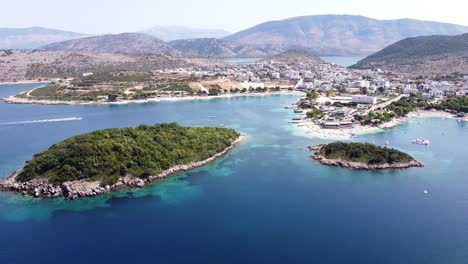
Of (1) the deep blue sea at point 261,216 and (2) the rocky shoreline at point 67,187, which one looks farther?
(2) the rocky shoreline at point 67,187

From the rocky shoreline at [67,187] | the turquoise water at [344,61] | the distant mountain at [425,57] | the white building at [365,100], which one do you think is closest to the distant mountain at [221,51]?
the turquoise water at [344,61]

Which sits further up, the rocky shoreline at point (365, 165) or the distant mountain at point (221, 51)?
the distant mountain at point (221, 51)

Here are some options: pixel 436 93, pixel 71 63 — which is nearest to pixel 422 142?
pixel 436 93

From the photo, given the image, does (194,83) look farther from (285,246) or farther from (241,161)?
(285,246)

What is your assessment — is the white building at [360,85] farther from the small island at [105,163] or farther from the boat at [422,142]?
the small island at [105,163]

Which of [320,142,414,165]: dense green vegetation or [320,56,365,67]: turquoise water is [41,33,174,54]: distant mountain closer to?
[320,56,365,67]: turquoise water

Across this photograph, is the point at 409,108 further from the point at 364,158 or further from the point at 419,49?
the point at 419,49

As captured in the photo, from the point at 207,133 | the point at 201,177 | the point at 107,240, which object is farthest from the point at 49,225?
the point at 207,133
